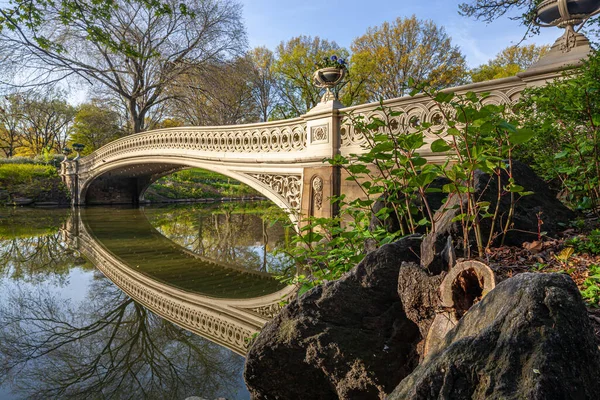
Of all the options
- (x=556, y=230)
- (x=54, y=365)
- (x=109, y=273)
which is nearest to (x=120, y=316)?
(x=54, y=365)

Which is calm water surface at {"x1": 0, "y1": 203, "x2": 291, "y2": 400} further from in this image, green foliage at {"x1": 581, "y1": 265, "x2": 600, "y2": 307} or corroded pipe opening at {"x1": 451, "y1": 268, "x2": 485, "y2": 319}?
green foliage at {"x1": 581, "y1": 265, "x2": 600, "y2": 307}

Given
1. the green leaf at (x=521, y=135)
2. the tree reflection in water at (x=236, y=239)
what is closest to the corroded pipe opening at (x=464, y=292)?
the green leaf at (x=521, y=135)

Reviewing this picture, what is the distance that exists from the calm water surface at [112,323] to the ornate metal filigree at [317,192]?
1116mm

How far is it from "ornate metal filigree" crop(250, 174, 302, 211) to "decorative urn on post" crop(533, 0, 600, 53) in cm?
438

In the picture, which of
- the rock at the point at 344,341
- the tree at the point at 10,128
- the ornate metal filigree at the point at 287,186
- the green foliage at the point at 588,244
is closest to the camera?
the rock at the point at 344,341

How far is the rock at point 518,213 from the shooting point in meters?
2.20

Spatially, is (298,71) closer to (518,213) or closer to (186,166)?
(186,166)

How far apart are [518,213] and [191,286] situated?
3969 millimetres

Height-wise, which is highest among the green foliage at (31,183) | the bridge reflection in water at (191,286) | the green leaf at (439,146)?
the green foliage at (31,183)

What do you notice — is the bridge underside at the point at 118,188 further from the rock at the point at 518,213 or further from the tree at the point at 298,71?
the rock at the point at 518,213

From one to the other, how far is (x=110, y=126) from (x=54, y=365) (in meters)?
29.2

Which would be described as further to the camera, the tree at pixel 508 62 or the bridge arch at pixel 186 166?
the tree at pixel 508 62

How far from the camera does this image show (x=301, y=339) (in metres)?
1.69

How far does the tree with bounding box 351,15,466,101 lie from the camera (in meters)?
22.7
